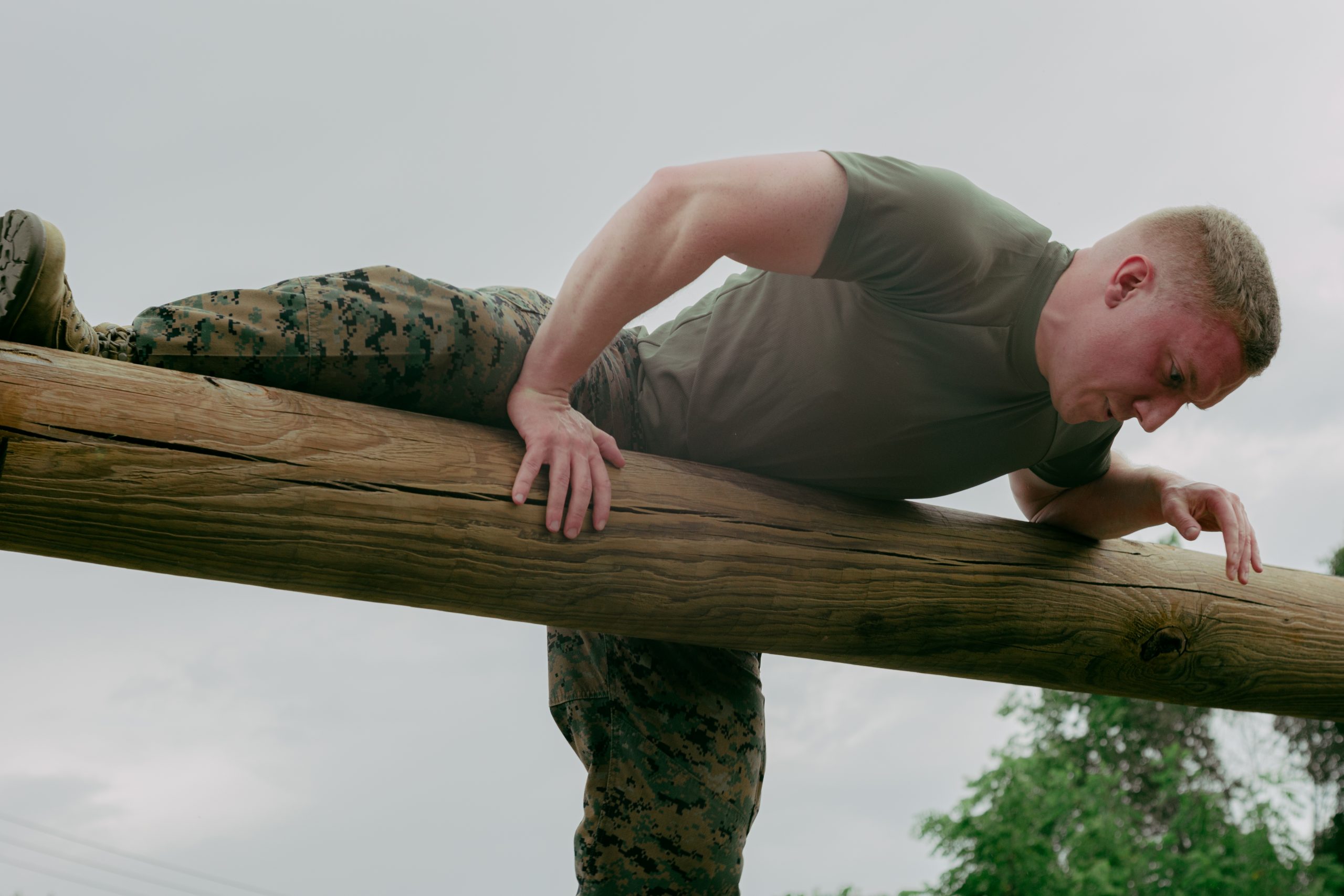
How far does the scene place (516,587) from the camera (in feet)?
5.05

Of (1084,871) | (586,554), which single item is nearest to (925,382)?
(586,554)

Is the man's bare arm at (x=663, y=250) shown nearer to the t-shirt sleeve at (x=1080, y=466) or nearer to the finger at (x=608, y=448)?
the finger at (x=608, y=448)

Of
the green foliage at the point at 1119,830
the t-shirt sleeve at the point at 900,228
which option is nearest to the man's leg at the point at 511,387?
the t-shirt sleeve at the point at 900,228

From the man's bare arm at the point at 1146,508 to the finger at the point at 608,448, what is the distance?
978 mm

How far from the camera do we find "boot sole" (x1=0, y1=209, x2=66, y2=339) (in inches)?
51.2

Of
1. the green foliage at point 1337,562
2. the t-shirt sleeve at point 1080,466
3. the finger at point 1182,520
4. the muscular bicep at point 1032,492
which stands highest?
the t-shirt sleeve at point 1080,466

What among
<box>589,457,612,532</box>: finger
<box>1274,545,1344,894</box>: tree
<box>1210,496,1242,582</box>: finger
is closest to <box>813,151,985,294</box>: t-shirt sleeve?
<box>589,457,612,532</box>: finger

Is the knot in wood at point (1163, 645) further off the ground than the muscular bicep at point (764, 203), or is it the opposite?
the muscular bicep at point (764, 203)

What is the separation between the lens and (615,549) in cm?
159

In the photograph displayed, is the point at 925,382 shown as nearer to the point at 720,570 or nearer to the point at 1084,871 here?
the point at 720,570

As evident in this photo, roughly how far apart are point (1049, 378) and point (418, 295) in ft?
3.26

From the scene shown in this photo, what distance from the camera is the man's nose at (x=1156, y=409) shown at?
5.78ft

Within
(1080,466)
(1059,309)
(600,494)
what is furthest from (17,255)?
(1080,466)

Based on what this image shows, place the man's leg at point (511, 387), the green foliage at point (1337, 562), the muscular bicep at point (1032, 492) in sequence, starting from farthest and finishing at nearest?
the green foliage at point (1337, 562)
the muscular bicep at point (1032, 492)
the man's leg at point (511, 387)
